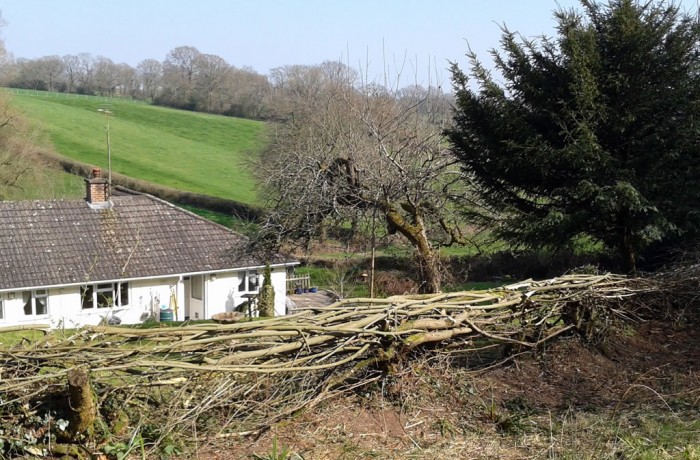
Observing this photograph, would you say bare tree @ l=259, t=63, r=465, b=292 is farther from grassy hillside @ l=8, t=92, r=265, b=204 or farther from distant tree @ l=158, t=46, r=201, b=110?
distant tree @ l=158, t=46, r=201, b=110

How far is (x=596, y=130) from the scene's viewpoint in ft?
39.0

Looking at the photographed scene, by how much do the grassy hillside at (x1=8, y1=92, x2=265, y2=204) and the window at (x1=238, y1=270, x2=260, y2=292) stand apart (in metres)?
19.0

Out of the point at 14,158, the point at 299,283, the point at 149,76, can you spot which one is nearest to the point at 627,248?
the point at 299,283

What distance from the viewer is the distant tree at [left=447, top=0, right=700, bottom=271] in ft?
37.0

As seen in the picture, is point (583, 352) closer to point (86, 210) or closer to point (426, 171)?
point (426, 171)

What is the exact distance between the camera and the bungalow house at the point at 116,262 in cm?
2497

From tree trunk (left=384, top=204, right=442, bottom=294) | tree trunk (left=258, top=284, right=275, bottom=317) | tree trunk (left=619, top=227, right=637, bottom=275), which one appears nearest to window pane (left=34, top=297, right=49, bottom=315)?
tree trunk (left=258, top=284, right=275, bottom=317)

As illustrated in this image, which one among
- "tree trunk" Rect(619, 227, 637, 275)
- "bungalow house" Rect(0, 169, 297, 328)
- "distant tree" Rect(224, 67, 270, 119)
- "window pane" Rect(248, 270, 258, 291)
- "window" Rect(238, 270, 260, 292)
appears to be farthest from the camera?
"distant tree" Rect(224, 67, 270, 119)

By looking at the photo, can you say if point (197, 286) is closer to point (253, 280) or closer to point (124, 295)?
point (253, 280)

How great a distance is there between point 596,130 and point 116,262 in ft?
65.4

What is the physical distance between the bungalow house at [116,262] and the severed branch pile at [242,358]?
748 inches

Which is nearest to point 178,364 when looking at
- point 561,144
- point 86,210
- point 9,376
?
point 9,376

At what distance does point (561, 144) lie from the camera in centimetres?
1193

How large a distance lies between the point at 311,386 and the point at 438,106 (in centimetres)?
1659
